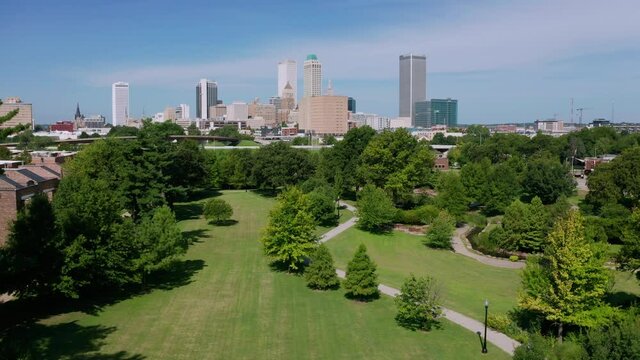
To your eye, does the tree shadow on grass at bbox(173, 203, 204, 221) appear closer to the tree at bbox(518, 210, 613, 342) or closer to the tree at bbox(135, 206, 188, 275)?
the tree at bbox(135, 206, 188, 275)

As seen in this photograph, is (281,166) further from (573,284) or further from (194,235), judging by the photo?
(573,284)

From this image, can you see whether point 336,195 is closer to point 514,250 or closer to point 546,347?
point 514,250

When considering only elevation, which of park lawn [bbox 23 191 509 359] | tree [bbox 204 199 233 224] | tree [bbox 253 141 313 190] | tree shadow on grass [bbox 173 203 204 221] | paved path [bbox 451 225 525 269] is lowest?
paved path [bbox 451 225 525 269]

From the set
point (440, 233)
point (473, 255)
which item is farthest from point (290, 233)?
point (473, 255)

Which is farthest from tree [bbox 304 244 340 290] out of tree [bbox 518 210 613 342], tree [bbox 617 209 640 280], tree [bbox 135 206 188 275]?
tree [bbox 617 209 640 280]

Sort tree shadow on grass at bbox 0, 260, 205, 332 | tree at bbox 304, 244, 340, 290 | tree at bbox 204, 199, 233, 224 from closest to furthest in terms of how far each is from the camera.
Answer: tree shadow on grass at bbox 0, 260, 205, 332, tree at bbox 304, 244, 340, 290, tree at bbox 204, 199, 233, 224

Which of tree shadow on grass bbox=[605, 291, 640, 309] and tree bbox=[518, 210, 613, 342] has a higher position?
tree bbox=[518, 210, 613, 342]

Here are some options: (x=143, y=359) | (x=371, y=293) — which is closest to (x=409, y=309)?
(x=371, y=293)
